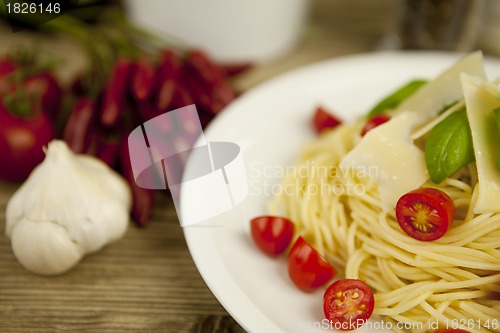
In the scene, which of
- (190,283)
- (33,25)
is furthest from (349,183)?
(33,25)

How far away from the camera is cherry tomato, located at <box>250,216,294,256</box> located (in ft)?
7.06

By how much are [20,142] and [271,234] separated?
4.17 ft

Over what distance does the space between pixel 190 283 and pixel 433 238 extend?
95cm

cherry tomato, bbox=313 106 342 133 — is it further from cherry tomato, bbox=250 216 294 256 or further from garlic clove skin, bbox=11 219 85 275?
garlic clove skin, bbox=11 219 85 275

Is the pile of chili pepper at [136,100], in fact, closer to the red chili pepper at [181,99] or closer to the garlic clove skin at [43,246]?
the red chili pepper at [181,99]

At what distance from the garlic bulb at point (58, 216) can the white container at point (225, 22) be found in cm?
139

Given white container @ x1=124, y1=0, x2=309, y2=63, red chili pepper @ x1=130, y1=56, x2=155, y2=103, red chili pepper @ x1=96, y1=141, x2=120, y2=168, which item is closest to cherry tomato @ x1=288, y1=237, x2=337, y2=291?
red chili pepper @ x1=96, y1=141, x2=120, y2=168

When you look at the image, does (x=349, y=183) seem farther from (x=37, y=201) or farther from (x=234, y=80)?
(x=234, y=80)

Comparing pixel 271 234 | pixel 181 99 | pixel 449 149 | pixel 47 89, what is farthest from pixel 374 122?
pixel 47 89

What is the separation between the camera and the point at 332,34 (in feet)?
13.5

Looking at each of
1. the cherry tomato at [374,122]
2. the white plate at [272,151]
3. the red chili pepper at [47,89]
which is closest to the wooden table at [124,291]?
the white plate at [272,151]

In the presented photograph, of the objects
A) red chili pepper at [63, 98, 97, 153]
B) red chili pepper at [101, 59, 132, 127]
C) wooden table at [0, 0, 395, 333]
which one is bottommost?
wooden table at [0, 0, 395, 333]

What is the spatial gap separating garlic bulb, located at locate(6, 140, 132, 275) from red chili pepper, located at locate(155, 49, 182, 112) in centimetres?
66

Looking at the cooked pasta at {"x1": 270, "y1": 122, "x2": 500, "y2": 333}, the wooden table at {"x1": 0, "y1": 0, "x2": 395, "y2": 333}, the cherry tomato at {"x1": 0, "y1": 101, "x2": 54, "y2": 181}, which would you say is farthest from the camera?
the cherry tomato at {"x1": 0, "y1": 101, "x2": 54, "y2": 181}
